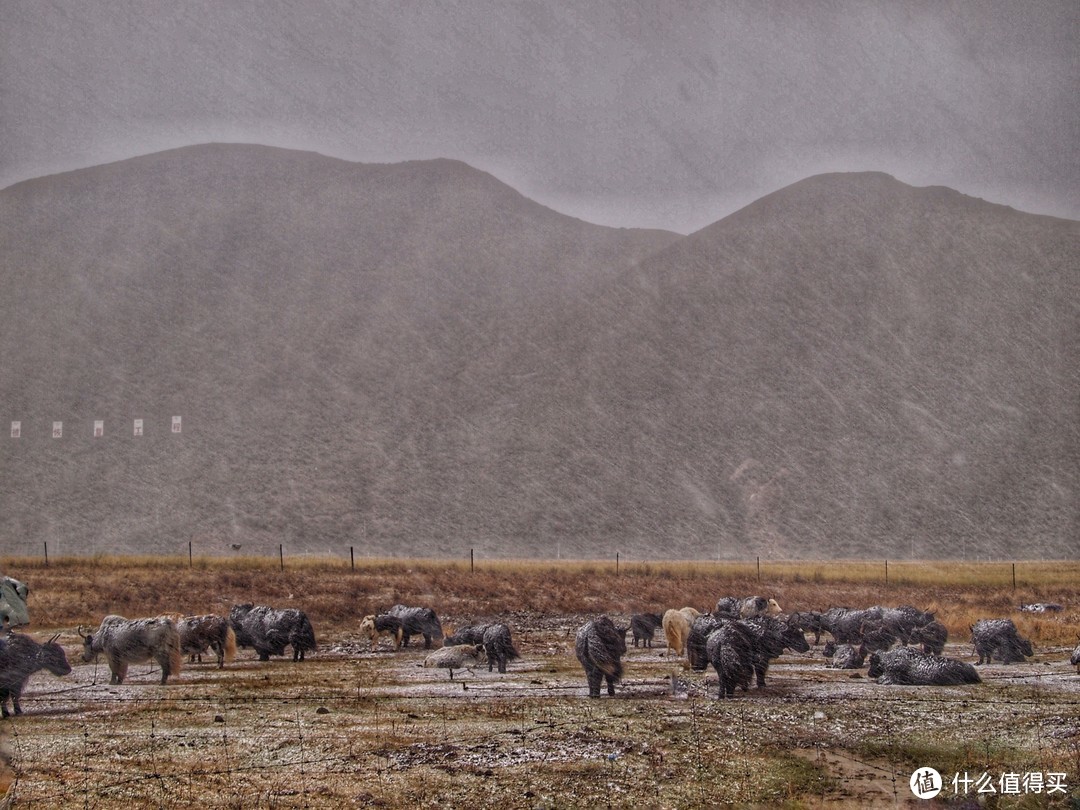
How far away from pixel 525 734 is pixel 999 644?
12.6 m

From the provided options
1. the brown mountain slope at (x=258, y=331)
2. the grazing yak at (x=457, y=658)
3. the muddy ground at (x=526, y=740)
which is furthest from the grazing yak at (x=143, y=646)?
the brown mountain slope at (x=258, y=331)

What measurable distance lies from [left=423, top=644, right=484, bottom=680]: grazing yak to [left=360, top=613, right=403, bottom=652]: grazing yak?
3264mm

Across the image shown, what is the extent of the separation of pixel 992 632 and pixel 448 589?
20165 millimetres

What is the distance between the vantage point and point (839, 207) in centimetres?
12019

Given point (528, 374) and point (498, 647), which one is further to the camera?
point (528, 374)

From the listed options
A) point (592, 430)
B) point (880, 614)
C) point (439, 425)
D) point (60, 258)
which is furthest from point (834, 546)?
point (60, 258)

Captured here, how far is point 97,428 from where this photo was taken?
294 feet

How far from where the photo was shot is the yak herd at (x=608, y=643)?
51.6ft

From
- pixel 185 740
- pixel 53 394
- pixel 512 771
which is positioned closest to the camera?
pixel 512 771

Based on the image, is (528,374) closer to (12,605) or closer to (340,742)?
(12,605)

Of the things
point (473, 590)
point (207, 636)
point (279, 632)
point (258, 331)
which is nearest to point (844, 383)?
point (258, 331)

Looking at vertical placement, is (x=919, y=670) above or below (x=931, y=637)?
above

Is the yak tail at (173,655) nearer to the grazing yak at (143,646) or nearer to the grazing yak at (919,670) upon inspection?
the grazing yak at (143,646)

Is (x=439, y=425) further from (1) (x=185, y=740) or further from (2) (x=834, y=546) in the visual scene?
(1) (x=185, y=740)
